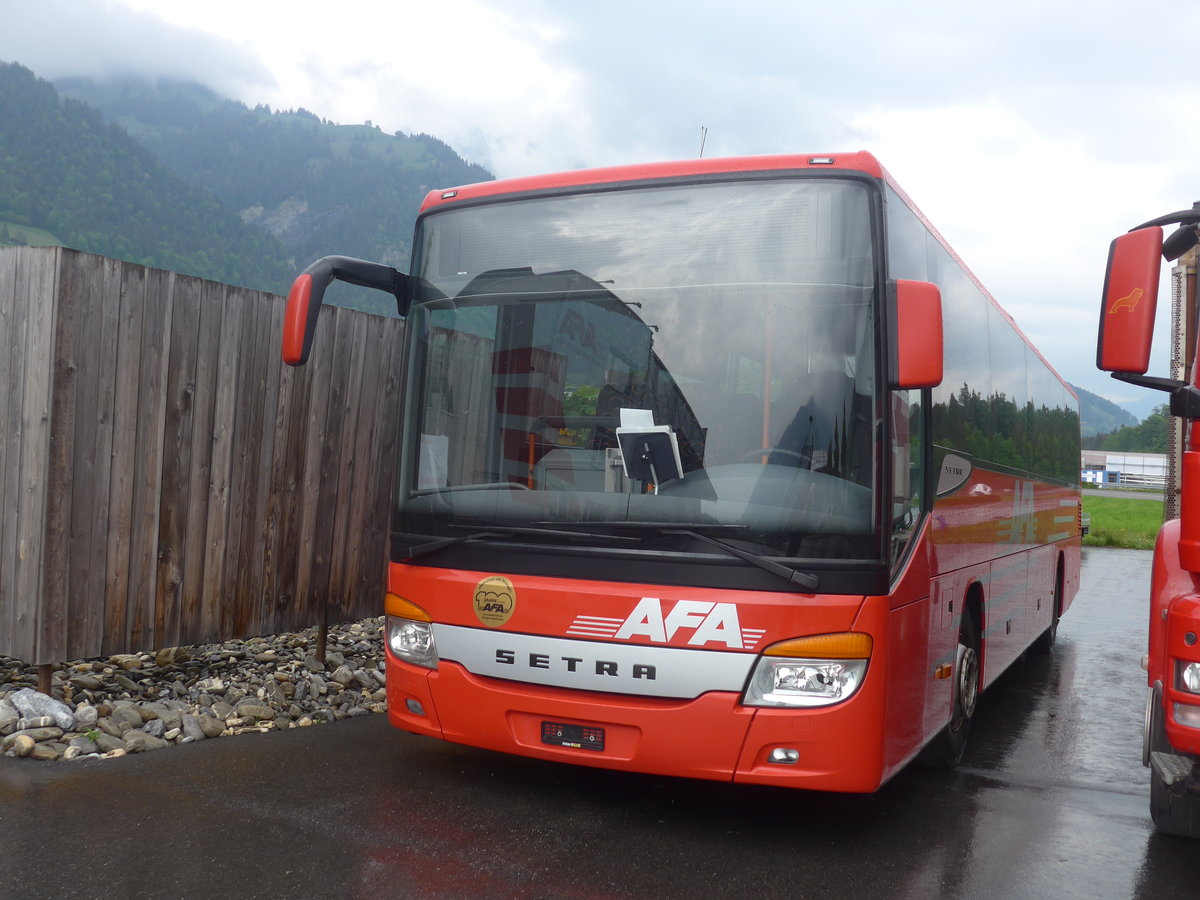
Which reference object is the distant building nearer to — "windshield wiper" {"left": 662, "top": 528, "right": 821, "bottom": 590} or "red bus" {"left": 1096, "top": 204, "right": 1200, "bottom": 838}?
"red bus" {"left": 1096, "top": 204, "right": 1200, "bottom": 838}

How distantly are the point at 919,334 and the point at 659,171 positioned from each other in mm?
1368

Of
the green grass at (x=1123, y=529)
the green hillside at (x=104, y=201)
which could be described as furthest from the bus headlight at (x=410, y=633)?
the green hillside at (x=104, y=201)

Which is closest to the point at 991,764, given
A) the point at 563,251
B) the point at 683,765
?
the point at 683,765

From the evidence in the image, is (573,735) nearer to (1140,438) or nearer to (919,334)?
(919,334)

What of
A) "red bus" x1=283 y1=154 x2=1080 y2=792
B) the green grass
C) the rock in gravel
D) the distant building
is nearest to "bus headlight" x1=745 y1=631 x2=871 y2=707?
"red bus" x1=283 y1=154 x2=1080 y2=792

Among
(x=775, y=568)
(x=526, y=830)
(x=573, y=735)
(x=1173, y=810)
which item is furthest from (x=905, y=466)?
(x=526, y=830)

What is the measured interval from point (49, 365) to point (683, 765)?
12.1 feet

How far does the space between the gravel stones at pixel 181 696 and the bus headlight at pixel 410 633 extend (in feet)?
5.25

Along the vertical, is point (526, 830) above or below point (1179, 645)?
below

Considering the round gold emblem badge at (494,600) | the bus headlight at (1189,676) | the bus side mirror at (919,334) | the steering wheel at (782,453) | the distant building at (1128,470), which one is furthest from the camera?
the distant building at (1128,470)

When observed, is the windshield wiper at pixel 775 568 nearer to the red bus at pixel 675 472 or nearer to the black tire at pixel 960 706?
the red bus at pixel 675 472

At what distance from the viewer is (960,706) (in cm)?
598

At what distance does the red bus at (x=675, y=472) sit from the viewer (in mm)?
4238

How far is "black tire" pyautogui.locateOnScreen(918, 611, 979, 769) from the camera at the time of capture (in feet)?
19.1
